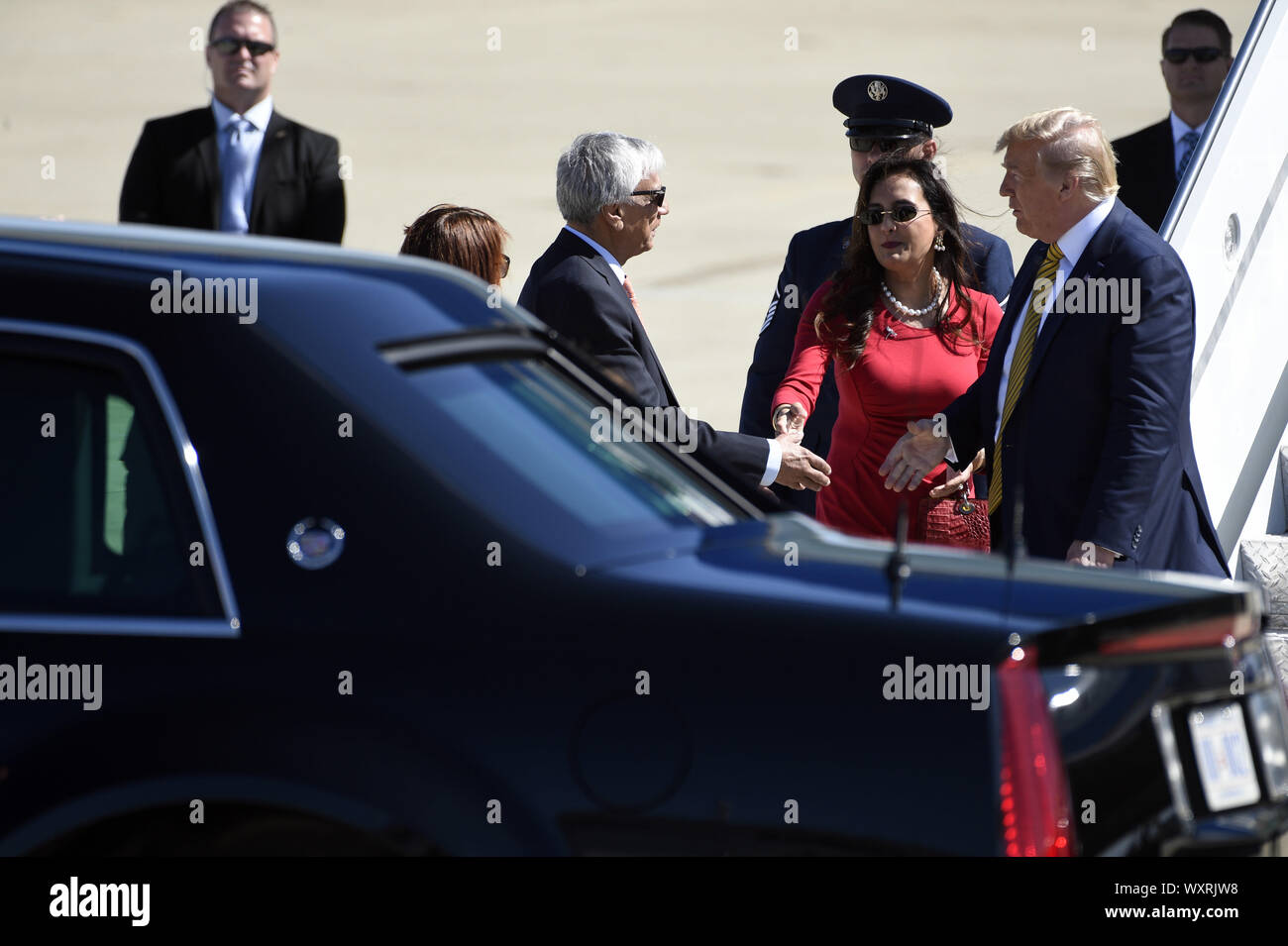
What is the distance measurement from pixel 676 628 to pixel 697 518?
18.7 inches

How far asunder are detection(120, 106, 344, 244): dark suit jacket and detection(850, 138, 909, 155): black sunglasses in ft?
6.19

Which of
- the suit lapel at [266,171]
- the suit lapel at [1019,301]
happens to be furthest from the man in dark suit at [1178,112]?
the suit lapel at [266,171]

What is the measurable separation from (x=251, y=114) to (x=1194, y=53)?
4.27m

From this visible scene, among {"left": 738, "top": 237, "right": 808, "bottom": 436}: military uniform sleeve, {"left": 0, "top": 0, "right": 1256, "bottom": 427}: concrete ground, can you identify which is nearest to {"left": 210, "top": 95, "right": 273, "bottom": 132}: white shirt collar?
{"left": 738, "top": 237, "right": 808, "bottom": 436}: military uniform sleeve

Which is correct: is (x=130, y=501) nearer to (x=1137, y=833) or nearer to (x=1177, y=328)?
(x=1137, y=833)

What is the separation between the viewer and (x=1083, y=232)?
15.0 feet

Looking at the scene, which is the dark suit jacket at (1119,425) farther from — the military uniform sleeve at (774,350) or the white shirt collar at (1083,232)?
the military uniform sleeve at (774,350)

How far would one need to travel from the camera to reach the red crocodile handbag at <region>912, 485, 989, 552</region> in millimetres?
5121

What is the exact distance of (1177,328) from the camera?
4387 millimetres

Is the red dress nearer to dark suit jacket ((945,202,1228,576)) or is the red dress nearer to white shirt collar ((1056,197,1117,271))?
dark suit jacket ((945,202,1228,576))

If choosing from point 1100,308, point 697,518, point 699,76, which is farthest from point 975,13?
point 697,518

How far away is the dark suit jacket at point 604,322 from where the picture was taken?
495 centimetres

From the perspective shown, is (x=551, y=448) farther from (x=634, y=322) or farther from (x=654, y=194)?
(x=654, y=194)

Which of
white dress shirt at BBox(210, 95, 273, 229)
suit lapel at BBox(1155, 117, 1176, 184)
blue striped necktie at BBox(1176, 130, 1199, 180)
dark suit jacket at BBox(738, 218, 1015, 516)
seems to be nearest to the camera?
dark suit jacket at BBox(738, 218, 1015, 516)
